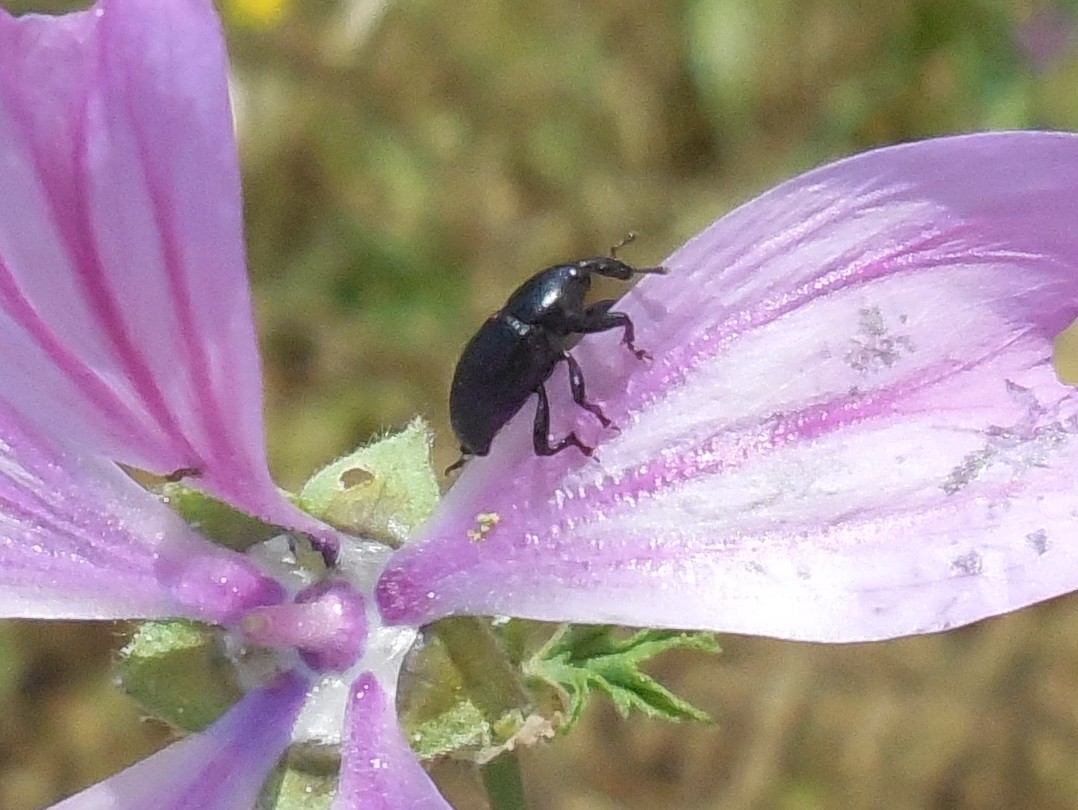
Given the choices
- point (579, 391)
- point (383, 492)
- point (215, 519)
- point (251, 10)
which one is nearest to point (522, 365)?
point (579, 391)

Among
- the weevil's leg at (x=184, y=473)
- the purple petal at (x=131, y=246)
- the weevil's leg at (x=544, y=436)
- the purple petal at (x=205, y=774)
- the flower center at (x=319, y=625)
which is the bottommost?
the purple petal at (x=205, y=774)

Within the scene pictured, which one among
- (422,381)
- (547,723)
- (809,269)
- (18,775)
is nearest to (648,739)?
(422,381)

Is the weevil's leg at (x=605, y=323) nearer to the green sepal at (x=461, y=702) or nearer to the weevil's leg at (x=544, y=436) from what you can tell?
the weevil's leg at (x=544, y=436)

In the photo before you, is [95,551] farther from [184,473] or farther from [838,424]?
[838,424]

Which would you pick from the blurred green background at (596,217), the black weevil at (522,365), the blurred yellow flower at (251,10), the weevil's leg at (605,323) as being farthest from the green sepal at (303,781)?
the blurred yellow flower at (251,10)

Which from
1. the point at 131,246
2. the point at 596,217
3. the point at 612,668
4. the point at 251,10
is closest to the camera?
the point at 131,246

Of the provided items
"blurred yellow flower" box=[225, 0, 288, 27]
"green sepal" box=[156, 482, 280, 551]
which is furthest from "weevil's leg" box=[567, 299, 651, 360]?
"blurred yellow flower" box=[225, 0, 288, 27]
